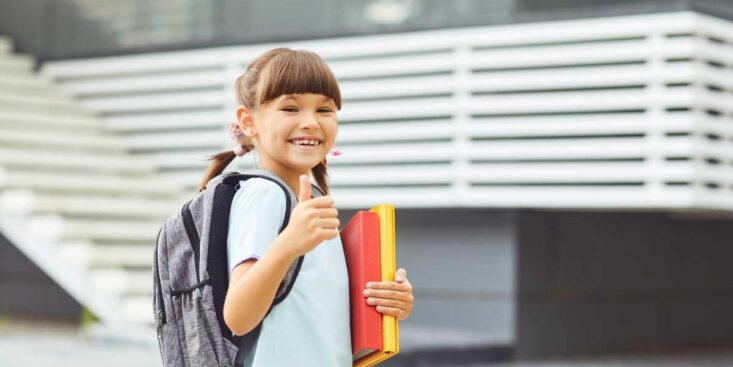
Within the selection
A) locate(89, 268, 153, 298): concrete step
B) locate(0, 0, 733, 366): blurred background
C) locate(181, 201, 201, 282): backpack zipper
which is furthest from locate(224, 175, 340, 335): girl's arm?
locate(89, 268, 153, 298): concrete step

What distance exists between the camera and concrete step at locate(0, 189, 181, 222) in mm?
9047

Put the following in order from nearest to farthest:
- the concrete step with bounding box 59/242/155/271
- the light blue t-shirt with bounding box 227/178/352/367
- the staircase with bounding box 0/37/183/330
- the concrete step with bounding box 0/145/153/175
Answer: the light blue t-shirt with bounding box 227/178/352/367, the staircase with bounding box 0/37/183/330, the concrete step with bounding box 59/242/155/271, the concrete step with bounding box 0/145/153/175

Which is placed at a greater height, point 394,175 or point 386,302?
point 394,175

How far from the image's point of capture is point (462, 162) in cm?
831

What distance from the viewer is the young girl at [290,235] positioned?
1718mm

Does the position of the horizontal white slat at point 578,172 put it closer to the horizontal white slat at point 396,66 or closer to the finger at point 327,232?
the horizontal white slat at point 396,66

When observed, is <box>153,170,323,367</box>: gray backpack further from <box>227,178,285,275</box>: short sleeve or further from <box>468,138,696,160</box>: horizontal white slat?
<box>468,138,696,160</box>: horizontal white slat

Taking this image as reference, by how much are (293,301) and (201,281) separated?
0.15m

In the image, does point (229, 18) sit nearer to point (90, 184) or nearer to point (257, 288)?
point (90, 184)

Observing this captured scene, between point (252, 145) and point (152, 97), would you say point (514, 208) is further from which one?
point (252, 145)

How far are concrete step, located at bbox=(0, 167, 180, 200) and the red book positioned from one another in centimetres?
799

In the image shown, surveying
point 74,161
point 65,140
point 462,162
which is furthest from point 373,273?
point 65,140

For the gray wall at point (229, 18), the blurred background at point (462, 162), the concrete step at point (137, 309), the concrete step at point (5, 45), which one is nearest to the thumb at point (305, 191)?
the blurred background at point (462, 162)

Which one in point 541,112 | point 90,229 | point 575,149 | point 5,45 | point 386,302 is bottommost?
point 90,229
